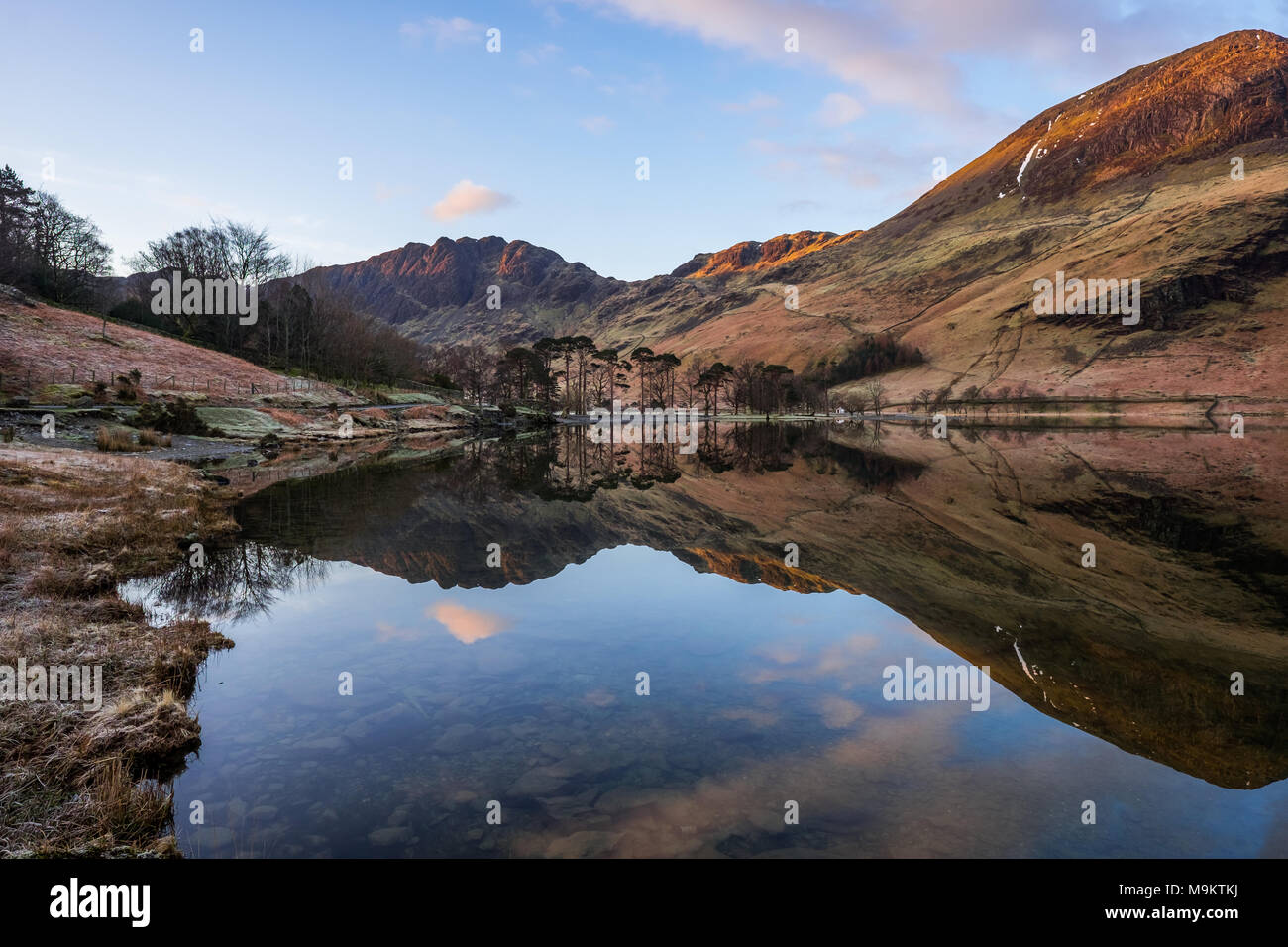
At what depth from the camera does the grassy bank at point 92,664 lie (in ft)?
19.4

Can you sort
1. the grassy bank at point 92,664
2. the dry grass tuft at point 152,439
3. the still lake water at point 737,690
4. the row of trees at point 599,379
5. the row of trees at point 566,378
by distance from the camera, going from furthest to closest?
the row of trees at point 599,379
the row of trees at point 566,378
the dry grass tuft at point 152,439
the still lake water at point 737,690
the grassy bank at point 92,664

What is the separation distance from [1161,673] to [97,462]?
126 ft

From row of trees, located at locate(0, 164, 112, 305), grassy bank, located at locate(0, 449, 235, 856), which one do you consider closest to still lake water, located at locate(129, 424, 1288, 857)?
grassy bank, located at locate(0, 449, 235, 856)

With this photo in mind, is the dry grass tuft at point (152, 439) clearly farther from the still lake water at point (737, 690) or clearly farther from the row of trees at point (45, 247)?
the row of trees at point (45, 247)

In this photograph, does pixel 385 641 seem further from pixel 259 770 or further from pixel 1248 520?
pixel 1248 520

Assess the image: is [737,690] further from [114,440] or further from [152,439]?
[152,439]

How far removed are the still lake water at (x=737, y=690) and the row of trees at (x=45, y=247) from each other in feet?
274

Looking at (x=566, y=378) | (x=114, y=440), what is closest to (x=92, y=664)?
(x=114, y=440)

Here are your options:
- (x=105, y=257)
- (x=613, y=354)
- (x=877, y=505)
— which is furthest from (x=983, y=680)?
(x=105, y=257)

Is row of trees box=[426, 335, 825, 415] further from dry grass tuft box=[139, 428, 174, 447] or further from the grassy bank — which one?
the grassy bank

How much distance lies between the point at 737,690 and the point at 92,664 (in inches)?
372

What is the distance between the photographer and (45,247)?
94688 millimetres

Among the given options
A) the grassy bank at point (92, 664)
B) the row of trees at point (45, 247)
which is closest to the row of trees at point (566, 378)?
the row of trees at point (45, 247)

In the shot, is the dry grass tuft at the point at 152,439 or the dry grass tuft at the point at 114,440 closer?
the dry grass tuft at the point at 114,440
